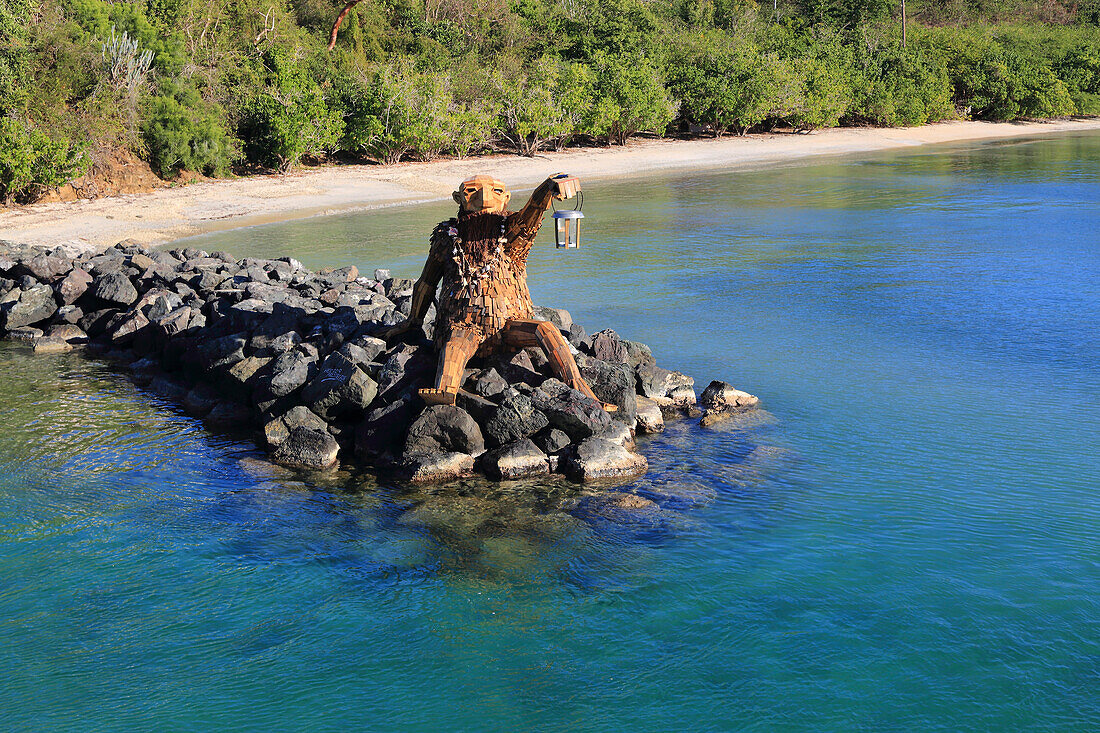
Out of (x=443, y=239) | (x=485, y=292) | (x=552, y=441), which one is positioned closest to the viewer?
(x=552, y=441)

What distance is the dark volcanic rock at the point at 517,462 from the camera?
28.5 ft

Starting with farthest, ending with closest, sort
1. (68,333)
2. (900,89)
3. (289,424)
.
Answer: (900,89)
(68,333)
(289,424)

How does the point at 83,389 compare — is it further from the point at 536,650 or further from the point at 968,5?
the point at 968,5

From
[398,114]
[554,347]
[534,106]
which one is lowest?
[554,347]

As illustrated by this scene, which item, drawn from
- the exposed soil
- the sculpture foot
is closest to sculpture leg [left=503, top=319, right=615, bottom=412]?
the sculpture foot

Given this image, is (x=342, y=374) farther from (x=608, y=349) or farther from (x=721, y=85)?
(x=721, y=85)

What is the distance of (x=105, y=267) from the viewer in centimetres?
1523

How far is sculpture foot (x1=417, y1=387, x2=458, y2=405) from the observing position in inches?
353

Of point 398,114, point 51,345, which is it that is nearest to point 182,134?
point 398,114

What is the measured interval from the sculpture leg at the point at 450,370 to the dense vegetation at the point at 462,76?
17267 mm

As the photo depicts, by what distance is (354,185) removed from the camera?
28.3m

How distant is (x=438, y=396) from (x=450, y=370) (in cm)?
26

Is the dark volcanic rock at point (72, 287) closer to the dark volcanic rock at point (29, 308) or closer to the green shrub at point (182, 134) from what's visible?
the dark volcanic rock at point (29, 308)

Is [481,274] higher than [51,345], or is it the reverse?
[481,274]
